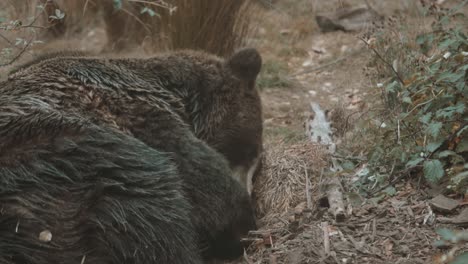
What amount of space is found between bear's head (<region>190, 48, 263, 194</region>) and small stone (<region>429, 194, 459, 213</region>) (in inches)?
52.7

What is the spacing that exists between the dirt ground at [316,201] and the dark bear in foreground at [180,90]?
0.37 m

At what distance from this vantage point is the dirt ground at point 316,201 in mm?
3885

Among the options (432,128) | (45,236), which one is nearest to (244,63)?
(432,128)

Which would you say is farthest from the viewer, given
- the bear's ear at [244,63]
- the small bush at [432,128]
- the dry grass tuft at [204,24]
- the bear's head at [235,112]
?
the dry grass tuft at [204,24]

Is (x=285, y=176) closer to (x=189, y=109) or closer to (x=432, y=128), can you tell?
(x=189, y=109)

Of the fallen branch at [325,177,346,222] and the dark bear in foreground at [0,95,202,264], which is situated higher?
the dark bear in foreground at [0,95,202,264]

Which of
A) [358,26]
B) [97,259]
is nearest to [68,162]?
[97,259]

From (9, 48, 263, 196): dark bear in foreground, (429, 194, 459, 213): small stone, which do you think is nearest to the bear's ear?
(9, 48, 263, 196): dark bear in foreground

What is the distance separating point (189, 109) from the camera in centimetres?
456

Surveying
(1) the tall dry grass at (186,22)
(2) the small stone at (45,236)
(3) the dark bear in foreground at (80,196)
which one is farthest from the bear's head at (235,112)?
(1) the tall dry grass at (186,22)

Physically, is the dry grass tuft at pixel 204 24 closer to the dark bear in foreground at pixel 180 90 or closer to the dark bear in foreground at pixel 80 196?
the dark bear in foreground at pixel 180 90

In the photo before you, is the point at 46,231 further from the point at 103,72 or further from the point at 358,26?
the point at 358,26

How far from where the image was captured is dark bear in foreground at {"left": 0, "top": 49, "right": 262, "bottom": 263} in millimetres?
4090

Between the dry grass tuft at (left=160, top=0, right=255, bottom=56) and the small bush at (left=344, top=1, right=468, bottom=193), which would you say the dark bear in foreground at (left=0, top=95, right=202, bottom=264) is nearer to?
the small bush at (left=344, top=1, right=468, bottom=193)
